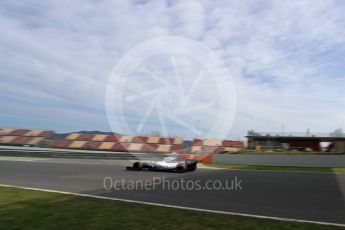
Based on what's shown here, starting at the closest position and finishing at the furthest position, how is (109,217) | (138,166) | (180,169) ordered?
(109,217)
(180,169)
(138,166)

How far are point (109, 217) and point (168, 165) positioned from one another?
11774mm

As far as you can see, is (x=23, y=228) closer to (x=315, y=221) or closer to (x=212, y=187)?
(x=315, y=221)

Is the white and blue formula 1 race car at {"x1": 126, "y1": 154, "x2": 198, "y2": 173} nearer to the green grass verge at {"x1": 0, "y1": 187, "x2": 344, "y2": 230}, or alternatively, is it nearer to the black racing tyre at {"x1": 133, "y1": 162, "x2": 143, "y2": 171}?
the black racing tyre at {"x1": 133, "y1": 162, "x2": 143, "y2": 171}

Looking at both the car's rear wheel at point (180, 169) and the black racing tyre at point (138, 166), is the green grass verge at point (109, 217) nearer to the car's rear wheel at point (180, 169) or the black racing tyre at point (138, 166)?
the car's rear wheel at point (180, 169)

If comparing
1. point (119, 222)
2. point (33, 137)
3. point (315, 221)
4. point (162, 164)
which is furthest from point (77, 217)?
point (33, 137)

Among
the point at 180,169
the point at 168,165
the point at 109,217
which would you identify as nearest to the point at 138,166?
the point at 168,165

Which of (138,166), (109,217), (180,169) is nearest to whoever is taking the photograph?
(109,217)

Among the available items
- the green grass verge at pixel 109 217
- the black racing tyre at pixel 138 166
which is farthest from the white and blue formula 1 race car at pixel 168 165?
the green grass verge at pixel 109 217

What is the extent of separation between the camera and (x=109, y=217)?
7062 mm

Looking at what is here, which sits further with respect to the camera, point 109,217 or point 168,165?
point 168,165

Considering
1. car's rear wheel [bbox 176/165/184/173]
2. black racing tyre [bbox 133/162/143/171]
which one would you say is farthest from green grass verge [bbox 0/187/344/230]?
black racing tyre [bbox 133/162/143/171]

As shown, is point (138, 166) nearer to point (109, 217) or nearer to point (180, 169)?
point (180, 169)

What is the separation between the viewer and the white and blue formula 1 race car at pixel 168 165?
18750 mm

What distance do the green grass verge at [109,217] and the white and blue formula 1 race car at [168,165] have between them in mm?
10001
